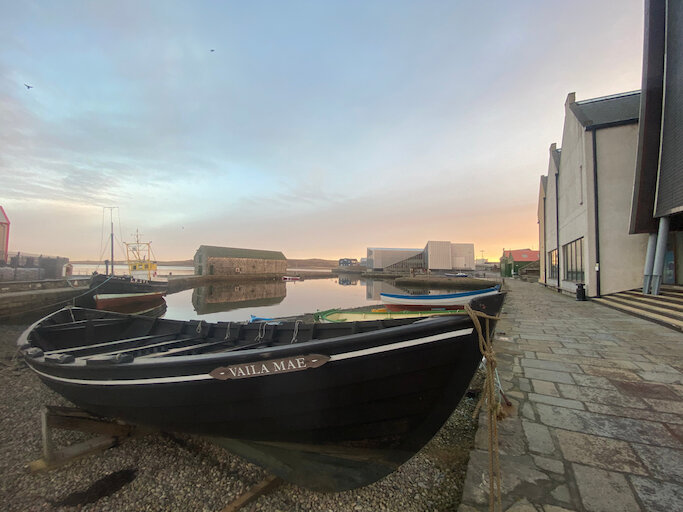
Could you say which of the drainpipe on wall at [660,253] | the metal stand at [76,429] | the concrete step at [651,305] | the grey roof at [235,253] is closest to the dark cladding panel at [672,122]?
the drainpipe on wall at [660,253]

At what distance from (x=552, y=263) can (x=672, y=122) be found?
14.3 metres

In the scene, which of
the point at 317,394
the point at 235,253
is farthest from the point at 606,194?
the point at 235,253

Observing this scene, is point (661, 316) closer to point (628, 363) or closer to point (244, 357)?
point (628, 363)

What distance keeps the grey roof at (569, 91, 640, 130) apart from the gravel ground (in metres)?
16.6

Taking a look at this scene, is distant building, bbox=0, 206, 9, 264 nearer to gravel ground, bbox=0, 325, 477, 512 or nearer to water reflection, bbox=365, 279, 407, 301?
water reflection, bbox=365, 279, 407, 301

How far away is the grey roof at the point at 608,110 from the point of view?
44.0 feet

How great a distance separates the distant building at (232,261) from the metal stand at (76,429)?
52899 millimetres

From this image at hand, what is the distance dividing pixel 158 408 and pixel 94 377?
0.96 metres

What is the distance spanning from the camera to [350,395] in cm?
264

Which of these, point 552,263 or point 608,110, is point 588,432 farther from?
point 552,263

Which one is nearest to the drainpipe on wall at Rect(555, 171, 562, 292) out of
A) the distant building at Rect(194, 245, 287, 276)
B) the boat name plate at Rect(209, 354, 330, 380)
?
the boat name plate at Rect(209, 354, 330, 380)

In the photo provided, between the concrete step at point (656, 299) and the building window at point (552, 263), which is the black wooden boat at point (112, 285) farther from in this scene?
the building window at point (552, 263)

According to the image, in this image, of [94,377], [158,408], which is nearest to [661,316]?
[158,408]

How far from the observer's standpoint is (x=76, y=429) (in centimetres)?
376
